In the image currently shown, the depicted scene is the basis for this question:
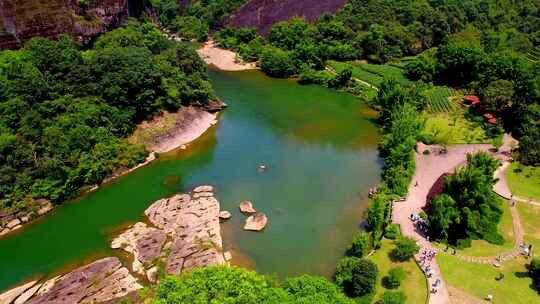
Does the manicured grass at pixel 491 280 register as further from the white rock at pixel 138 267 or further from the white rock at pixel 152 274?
the white rock at pixel 138 267

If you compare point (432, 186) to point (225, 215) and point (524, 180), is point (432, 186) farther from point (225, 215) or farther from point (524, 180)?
point (225, 215)

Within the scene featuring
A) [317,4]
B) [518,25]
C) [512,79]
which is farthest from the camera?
[317,4]

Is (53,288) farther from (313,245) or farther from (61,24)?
(61,24)

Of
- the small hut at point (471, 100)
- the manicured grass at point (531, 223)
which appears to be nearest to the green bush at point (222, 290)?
the manicured grass at point (531, 223)

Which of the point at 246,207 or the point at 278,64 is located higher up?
the point at 278,64

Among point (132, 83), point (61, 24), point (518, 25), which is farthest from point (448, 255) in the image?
point (518, 25)

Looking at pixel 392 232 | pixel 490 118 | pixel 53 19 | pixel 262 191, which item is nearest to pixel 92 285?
pixel 262 191

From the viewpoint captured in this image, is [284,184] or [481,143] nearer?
[284,184]

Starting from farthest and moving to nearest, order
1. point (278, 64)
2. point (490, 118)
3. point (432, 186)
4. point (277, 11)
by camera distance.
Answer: point (277, 11) < point (278, 64) < point (490, 118) < point (432, 186)
